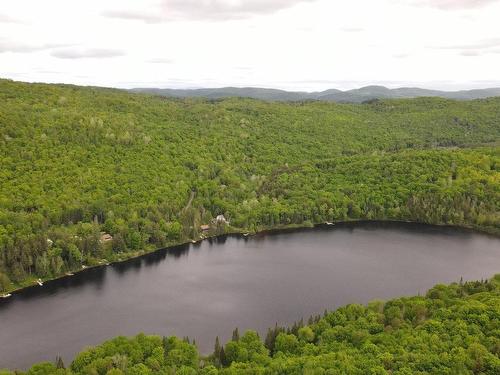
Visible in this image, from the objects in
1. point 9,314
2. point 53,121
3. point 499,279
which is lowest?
point 9,314

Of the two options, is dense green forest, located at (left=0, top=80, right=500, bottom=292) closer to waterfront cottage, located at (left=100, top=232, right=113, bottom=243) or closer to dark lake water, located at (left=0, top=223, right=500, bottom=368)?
waterfront cottage, located at (left=100, top=232, right=113, bottom=243)

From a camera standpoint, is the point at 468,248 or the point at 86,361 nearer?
the point at 86,361

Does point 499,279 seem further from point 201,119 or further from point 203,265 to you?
point 201,119

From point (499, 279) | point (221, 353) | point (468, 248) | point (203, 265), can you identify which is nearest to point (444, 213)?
point (468, 248)

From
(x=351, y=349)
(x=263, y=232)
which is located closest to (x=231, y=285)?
(x=263, y=232)

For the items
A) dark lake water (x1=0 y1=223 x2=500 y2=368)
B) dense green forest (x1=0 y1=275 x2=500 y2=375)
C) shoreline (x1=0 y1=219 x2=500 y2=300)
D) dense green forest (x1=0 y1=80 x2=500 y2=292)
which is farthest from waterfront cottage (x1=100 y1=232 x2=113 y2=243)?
dense green forest (x1=0 y1=275 x2=500 y2=375)

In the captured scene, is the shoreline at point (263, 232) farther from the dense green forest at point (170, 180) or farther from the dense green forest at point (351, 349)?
the dense green forest at point (351, 349)
